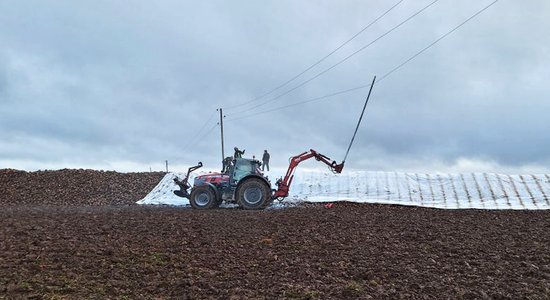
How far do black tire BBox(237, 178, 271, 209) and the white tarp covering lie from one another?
318 centimetres

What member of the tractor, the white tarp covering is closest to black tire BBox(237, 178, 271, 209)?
the tractor

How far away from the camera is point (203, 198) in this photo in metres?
19.1

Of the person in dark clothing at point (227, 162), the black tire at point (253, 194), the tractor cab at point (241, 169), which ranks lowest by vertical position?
the black tire at point (253, 194)

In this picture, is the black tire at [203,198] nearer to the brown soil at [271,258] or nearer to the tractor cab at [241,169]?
the tractor cab at [241,169]

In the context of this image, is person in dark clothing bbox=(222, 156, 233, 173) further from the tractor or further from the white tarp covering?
the white tarp covering

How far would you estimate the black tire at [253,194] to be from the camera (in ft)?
60.2

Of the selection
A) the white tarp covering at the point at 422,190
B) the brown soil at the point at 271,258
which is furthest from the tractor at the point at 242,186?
the brown soil at the point at 271,258

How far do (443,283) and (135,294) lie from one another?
14.2ft

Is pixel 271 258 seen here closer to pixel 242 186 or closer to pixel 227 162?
pixel 242 186

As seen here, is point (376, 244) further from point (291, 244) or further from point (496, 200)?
point (496, 200)

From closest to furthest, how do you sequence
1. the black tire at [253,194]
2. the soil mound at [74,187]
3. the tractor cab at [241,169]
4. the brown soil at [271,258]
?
the brown soil at [271,258] < the black tire at [253,194] < the tractor cab at [241,169] < the soil mound at [74,187]

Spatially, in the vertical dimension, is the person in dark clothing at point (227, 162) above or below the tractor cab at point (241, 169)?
above

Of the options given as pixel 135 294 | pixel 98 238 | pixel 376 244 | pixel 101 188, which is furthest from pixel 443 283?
pixel 101 188

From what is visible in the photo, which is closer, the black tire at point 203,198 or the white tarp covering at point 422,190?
the black tire at point 203,198
